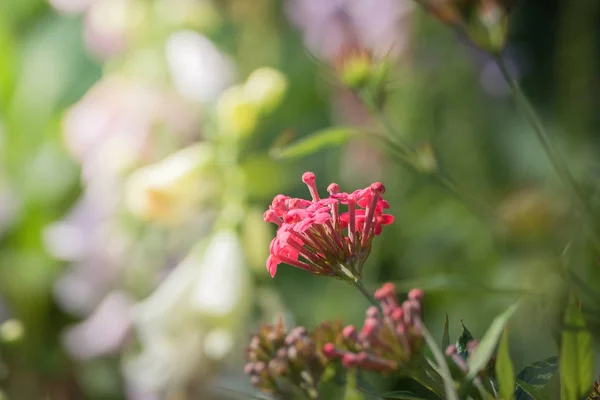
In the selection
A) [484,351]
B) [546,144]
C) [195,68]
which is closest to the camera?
[484,351]

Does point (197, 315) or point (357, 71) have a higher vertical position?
point (357, 71)

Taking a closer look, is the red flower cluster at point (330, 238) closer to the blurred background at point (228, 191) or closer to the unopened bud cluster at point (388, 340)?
the unopened bud cluster at point (388, 340)

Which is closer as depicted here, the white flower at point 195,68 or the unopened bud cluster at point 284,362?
the unopened bud cluster at point 284,362

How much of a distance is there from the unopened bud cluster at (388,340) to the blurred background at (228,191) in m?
0.26

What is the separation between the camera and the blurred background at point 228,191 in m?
0.58

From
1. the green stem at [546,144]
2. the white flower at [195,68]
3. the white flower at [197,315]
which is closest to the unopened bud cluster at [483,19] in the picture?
the green stem at [546,144]

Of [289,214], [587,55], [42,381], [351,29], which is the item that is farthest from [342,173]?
[289,214]

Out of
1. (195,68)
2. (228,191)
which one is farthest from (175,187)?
(195,68)

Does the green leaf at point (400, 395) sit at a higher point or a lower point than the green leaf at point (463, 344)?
lower

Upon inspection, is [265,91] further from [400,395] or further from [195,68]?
[400,395]

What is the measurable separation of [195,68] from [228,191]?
15 centimetres

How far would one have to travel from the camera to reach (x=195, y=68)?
724 millimetres

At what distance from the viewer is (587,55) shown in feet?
2.62

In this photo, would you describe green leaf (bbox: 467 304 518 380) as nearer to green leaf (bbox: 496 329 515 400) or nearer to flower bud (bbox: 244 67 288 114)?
green leaf (bbox: 496 329 515 400)
